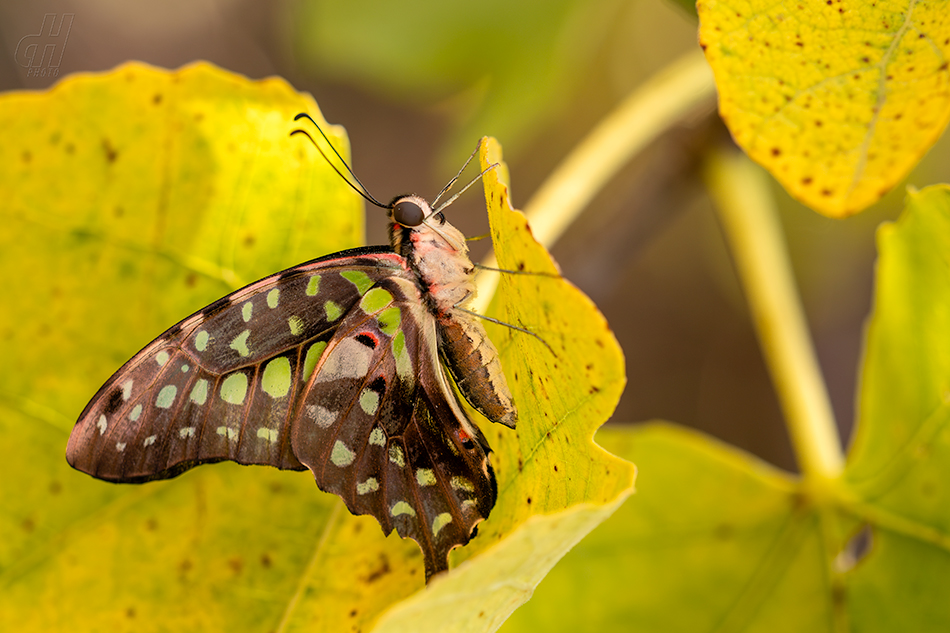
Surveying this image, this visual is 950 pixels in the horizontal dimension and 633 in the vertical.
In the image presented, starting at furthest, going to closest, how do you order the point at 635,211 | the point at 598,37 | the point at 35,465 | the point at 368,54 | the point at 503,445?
the point at 598,37 < the point at 368,54 < the point at 635,211 < the point at 35,465 < the point at 503,445

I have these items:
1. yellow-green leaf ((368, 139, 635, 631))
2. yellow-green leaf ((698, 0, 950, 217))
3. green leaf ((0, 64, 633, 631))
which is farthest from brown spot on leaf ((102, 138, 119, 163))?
yellow-green leaf ((698, 0, 950, 217))

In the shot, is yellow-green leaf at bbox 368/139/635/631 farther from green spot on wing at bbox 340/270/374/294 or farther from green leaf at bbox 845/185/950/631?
green leaf at bbox 845/185/950/631

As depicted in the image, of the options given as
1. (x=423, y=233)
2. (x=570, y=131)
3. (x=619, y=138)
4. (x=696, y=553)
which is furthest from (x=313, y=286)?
(x=570, y=131)

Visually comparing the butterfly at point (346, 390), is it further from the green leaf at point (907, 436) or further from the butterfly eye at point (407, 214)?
the green leaf at point (907, 436)

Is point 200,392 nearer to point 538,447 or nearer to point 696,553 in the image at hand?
point 538,447

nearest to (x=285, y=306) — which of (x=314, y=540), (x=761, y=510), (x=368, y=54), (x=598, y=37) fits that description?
(x=314, y=540)

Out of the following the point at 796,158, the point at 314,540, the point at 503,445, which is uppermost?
the point at 796,158

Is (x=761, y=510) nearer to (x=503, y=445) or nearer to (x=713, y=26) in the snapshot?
(x=503, y=445)
